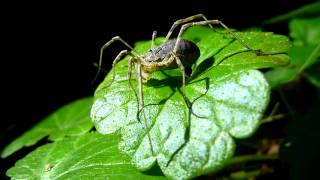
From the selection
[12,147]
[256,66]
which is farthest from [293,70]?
[12,147]

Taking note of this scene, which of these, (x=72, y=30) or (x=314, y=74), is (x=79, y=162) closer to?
(x=314, y=74)

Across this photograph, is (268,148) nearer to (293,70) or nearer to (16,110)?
(293,70)

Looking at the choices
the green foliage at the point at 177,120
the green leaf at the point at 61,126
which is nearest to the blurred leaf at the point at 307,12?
the green foliage at the point at 177,120

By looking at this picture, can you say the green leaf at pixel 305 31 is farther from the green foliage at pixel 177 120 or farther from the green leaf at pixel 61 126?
the green leaf at pixel 61 126

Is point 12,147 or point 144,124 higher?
point 144,124

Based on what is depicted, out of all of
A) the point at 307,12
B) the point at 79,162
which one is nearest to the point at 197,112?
the point at 79,162

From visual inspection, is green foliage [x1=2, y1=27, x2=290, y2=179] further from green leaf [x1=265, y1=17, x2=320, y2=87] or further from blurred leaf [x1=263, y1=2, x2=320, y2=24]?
blurred leaf [x1=263, y1=2, x2=320, y2=24]

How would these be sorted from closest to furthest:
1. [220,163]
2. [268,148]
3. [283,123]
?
[220,163]
[268,148]
[283,123]
